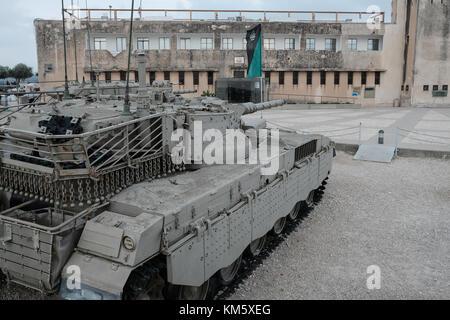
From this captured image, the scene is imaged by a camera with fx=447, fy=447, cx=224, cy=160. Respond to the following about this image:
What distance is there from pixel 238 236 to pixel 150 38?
33427 millimetres

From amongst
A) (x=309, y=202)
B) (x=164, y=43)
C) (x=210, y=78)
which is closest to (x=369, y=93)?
(x=210, y=78)

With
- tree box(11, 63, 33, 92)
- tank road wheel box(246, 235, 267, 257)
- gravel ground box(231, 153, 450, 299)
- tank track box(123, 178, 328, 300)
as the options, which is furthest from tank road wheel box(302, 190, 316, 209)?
tree box(11, 63, 33, 92)

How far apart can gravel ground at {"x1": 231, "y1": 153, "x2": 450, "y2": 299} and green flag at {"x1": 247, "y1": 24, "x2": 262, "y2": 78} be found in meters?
10.3

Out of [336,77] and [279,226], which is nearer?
[279,226]

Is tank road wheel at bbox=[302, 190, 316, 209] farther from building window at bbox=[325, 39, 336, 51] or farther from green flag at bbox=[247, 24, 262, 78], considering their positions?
building window at bbox=[325, 39, 336, 51]

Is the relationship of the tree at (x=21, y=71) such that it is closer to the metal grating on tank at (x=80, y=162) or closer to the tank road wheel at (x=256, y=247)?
the metal grating on tank at (x=80, y=162)

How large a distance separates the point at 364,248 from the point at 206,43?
31.8 m

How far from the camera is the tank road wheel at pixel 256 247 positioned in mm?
8711

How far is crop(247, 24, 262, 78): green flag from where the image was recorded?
23.3m

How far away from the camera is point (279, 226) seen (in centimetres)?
1023

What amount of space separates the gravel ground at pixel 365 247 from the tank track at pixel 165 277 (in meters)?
0.15

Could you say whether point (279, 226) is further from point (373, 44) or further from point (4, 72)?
point (4, 72)

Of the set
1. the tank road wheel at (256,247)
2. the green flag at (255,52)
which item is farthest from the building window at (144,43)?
the tank road wheel at (256,247)
